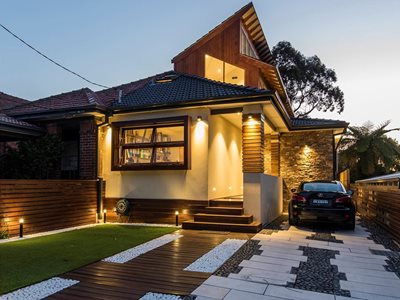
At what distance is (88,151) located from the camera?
981cm

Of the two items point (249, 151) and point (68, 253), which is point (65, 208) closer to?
point (68, 253)

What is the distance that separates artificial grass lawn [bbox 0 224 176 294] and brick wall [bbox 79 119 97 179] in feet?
6.70

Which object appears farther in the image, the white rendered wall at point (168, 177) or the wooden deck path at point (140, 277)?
the white rendered wall at point (168, 177)

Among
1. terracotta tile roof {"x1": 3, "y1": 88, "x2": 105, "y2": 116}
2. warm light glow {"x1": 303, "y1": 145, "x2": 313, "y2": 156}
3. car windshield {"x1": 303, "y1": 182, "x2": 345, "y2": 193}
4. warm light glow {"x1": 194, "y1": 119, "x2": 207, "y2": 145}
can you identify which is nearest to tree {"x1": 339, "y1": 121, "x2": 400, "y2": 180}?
warm light glow {"x1": 303, "y1": 145, "x2": 313, "y2": 156}

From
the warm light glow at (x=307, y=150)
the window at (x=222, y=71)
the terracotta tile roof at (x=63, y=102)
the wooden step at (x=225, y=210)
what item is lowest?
the wooden step at (x=225, y=210)

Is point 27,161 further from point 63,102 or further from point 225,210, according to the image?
point 225,210

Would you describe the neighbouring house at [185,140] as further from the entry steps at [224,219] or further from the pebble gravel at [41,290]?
the pebble gravel at [41,290]

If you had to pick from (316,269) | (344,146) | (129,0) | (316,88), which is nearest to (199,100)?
(316,269)

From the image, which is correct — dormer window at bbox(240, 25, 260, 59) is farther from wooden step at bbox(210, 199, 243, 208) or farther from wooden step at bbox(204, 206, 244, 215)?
wooden step at bbox(204, 206, 244, 215)

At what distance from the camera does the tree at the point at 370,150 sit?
20.5 metres

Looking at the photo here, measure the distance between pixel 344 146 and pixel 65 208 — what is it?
19.3 m

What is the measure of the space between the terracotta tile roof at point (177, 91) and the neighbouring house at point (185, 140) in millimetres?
37

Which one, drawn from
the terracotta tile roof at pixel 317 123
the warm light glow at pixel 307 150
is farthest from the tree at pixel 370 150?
the warm light glow at pixel 307 150

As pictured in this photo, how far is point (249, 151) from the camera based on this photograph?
8.38 meters
